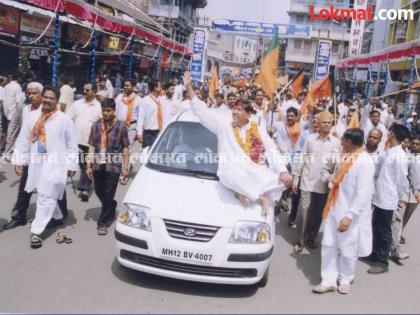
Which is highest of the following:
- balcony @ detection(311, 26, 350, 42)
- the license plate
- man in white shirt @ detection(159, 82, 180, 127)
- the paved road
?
balcony @ detection(311, 26, 350, 42)

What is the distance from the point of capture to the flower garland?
15.4 feet

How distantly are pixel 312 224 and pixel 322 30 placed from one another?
59090 mm

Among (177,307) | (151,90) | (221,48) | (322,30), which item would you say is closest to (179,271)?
(177,307)

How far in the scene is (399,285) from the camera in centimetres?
488

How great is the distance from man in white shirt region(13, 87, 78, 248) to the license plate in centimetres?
188

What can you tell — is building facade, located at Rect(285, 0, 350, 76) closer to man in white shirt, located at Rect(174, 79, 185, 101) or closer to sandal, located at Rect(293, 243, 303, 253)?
man in white shirt, located at Rect(174, 79, 185, 101)

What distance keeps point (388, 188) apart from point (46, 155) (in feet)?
13.0

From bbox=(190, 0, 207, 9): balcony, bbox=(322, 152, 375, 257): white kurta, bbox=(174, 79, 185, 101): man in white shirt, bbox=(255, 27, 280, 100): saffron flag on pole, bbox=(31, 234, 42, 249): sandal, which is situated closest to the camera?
bbox=(322, 152, 375, 257): white kurta

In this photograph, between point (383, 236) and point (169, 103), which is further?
point (169, 103)

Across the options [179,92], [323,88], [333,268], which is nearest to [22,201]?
[333,268]

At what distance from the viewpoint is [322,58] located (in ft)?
68.6

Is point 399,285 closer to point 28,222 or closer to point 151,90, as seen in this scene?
point 28,222

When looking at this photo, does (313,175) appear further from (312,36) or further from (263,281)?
(312,36)

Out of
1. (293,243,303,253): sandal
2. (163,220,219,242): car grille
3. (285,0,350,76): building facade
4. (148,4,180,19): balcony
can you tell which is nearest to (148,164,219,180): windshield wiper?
(163,220,219,242): car grille
